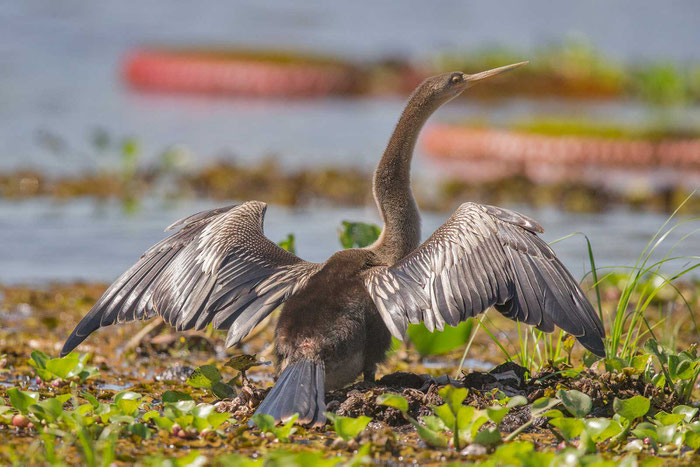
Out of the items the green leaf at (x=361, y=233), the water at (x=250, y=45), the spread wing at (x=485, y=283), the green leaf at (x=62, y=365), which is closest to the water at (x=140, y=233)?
the water at (x=250, y=45)

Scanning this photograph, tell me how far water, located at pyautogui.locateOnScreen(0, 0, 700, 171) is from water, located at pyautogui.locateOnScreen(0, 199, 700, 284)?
81.6 inches

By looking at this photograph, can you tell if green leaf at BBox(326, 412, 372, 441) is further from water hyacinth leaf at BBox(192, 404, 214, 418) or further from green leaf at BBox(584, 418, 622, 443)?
green leaf at BBox(584, 418, 622, 443)

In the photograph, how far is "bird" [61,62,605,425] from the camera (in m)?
4.46

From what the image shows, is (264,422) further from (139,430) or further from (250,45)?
(250,45)

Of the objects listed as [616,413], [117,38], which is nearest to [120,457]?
[616,413]

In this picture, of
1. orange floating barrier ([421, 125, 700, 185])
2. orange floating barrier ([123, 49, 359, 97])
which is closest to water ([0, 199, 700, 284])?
orange floating barrier ([421, 125, 700, 185])

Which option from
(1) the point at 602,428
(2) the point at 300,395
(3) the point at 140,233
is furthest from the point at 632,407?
(3) the point at 140,233

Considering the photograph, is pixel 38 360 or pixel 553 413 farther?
pixel 38 360

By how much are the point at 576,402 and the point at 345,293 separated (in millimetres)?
1023

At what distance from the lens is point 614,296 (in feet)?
25.1

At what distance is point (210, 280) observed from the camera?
4.82 m

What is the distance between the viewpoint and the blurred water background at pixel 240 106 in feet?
32.4

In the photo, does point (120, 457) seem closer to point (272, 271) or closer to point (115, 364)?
point (272, 271)

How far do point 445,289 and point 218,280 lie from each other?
3.27ft
